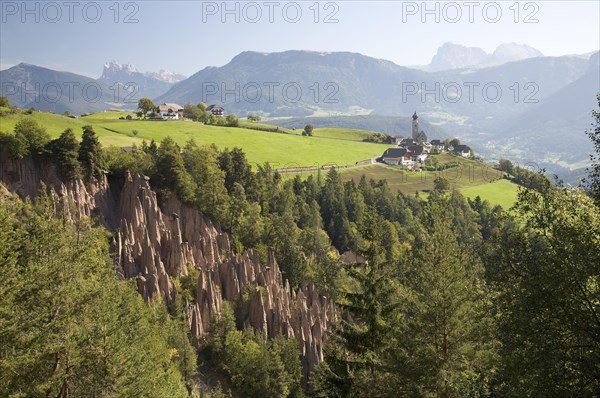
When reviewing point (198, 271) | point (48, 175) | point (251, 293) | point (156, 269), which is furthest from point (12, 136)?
point (251, 293)

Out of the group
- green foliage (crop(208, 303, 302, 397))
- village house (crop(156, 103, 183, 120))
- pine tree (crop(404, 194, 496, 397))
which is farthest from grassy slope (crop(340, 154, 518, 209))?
pine tree (crop(404, 194, 496, 397))

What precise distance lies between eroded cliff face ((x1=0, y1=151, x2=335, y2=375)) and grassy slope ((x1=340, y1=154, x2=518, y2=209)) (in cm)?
7905

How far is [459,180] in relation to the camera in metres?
154

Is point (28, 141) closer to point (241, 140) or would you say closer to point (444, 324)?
point (444, 324)

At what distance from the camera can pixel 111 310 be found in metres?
25.3

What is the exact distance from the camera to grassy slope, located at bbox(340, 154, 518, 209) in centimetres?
13688

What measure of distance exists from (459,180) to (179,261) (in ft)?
400

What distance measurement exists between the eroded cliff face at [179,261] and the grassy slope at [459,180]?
79.0 metres

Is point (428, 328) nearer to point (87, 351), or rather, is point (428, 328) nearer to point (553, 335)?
point (553, 335)

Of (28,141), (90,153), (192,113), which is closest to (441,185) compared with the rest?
(192,113)

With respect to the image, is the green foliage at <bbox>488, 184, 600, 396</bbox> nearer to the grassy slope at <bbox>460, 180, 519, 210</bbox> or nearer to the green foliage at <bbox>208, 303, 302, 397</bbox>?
the green foliage at <bbox>208, 303, 302, 397</bbox>

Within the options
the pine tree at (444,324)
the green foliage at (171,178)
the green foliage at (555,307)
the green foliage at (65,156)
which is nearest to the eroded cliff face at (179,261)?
the green foliage at (65,156)

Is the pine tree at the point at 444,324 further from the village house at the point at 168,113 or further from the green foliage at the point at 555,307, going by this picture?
the village house at the point at 168,113

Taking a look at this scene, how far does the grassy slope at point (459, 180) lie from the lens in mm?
136875
